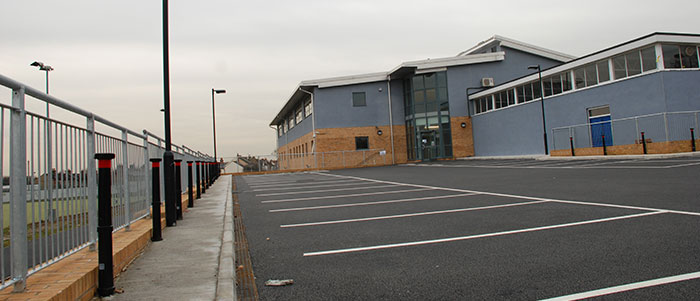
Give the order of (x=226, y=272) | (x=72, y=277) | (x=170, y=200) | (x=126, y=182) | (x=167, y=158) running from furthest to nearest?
(x=167, y=158)
(x=170, y=200)
(x=126, y=182)
(x=226, y=272)
(x=72, y=277)

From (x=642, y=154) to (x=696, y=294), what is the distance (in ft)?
63.6

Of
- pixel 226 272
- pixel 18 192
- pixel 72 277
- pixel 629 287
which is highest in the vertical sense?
pixel 18 192

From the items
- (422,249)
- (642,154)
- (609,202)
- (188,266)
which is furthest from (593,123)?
(188,266)

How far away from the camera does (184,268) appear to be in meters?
4.09

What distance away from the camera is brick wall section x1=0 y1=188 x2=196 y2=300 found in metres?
2.72

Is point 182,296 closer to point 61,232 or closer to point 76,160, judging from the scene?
point 61,232

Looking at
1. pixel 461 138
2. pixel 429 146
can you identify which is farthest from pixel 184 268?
pixel 461 138

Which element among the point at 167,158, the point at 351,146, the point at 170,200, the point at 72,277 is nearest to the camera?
the point at 72,277

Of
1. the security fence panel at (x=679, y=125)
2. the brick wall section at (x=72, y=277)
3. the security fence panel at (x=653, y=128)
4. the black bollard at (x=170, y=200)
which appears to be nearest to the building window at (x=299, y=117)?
the security fence panel at (x=653, y=128)

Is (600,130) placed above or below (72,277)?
above

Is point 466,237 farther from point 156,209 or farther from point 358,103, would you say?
point 358,103

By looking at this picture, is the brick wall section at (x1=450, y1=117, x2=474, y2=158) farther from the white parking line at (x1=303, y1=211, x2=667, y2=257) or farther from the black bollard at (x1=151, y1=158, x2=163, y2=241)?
the black bollard at (x1=151, y1=158, x2=163, y2=241)

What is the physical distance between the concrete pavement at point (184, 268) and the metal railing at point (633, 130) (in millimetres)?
19683

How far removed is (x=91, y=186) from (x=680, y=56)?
23.8 meters
